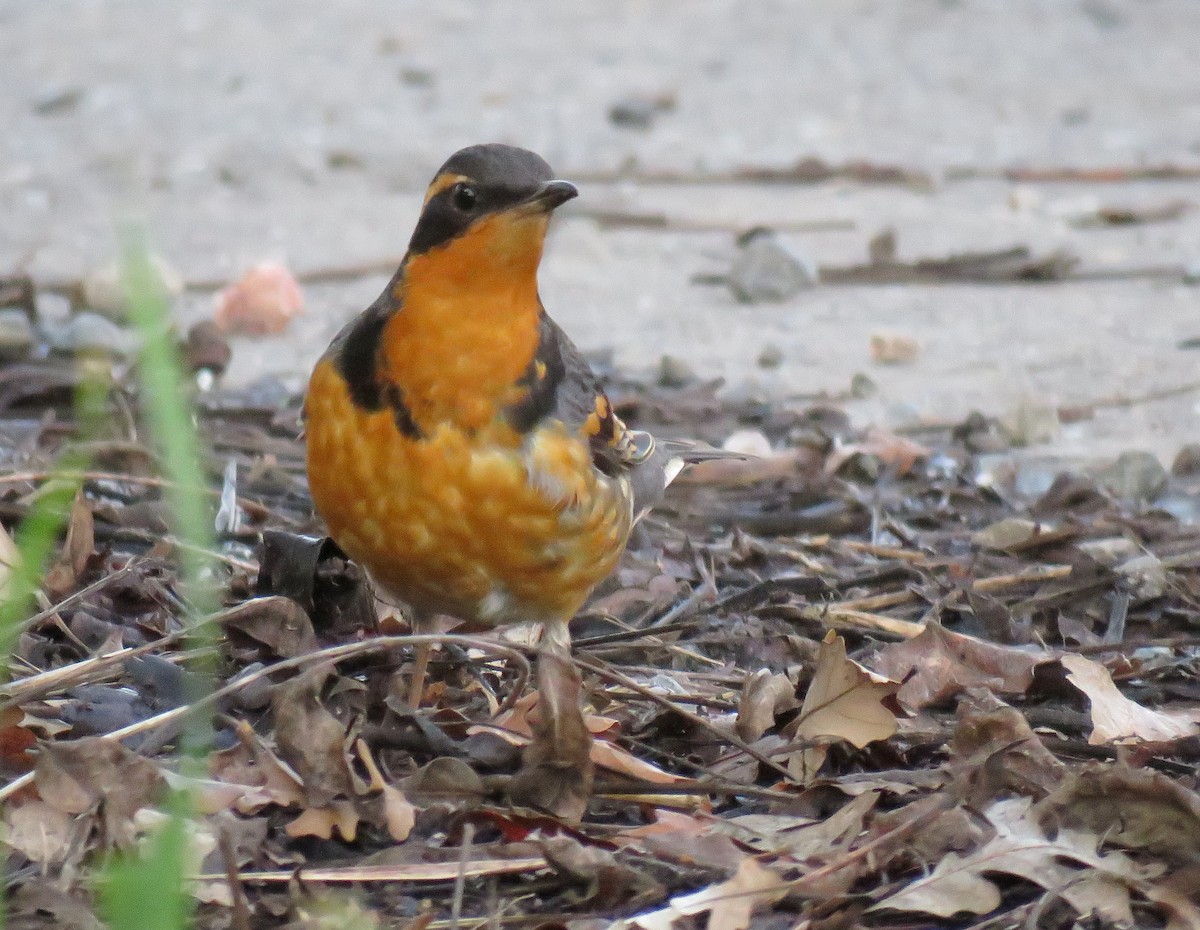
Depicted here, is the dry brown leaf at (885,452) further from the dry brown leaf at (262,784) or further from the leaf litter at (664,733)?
the dry brown leaf at (262,784)

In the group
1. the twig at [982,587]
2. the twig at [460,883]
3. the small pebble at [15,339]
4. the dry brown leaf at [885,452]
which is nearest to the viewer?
the twig at [460,883]

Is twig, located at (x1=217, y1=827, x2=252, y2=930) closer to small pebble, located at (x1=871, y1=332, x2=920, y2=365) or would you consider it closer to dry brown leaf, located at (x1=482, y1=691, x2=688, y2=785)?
dry brown leaf, located at (x1=482, y1=691, x2=688, y2=785)

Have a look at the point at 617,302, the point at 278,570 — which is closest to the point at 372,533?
the point at 278,570

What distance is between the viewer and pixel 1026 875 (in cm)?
357

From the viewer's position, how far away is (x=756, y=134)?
1323 centimetres

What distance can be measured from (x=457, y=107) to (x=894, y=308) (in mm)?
5062

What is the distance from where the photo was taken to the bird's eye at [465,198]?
447 cm

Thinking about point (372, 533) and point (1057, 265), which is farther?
point (1057, 265)

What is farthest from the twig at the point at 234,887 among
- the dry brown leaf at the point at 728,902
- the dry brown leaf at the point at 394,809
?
the dry brown leaf at the point at 728,902

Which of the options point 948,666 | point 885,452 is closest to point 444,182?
point 948,666

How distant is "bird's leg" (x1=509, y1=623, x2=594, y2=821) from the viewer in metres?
3.67

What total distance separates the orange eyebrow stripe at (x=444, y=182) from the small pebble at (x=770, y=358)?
4.20 m

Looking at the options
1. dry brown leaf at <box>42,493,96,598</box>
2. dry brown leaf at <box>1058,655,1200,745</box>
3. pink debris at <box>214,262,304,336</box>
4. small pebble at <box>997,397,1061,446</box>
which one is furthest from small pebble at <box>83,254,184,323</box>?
dry brown leaf at <box>1058,655,1200,745</box>

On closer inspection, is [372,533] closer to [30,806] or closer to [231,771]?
[231,771]
